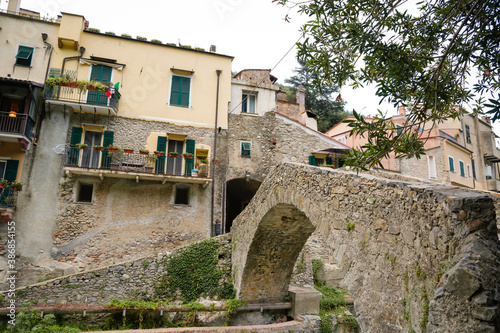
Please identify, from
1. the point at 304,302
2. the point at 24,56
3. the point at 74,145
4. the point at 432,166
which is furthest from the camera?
the point at 432,166

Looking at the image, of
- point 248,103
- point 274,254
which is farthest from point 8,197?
point 248,103

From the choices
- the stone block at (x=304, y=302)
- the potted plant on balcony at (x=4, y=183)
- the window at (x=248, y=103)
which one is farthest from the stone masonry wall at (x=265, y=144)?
the potted plant on balcony at (x=4, y=183)

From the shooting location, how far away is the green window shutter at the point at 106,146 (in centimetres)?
1338

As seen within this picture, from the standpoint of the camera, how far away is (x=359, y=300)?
4758mm

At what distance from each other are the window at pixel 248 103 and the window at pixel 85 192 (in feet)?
27.3

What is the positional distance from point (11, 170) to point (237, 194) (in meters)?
10.6

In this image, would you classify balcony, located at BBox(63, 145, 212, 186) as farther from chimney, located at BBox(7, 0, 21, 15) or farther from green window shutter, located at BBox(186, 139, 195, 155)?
chimney, located at BBox(7, 0, 21, 15)

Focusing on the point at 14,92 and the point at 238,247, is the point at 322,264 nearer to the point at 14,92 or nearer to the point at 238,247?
the point at 238,247

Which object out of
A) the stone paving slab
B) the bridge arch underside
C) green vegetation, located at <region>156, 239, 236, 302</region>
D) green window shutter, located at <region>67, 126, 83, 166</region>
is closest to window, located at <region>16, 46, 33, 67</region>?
green window shutter, located at <region>67, 126, 83, 166</region>

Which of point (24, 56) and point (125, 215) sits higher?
point (24, 56)

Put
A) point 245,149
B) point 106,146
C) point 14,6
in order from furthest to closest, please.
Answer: point 245,149, point 14,6, point 106,146

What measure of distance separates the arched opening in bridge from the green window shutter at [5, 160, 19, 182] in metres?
9.08

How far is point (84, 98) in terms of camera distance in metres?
13.6

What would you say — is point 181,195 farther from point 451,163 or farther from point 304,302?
point 451,163
